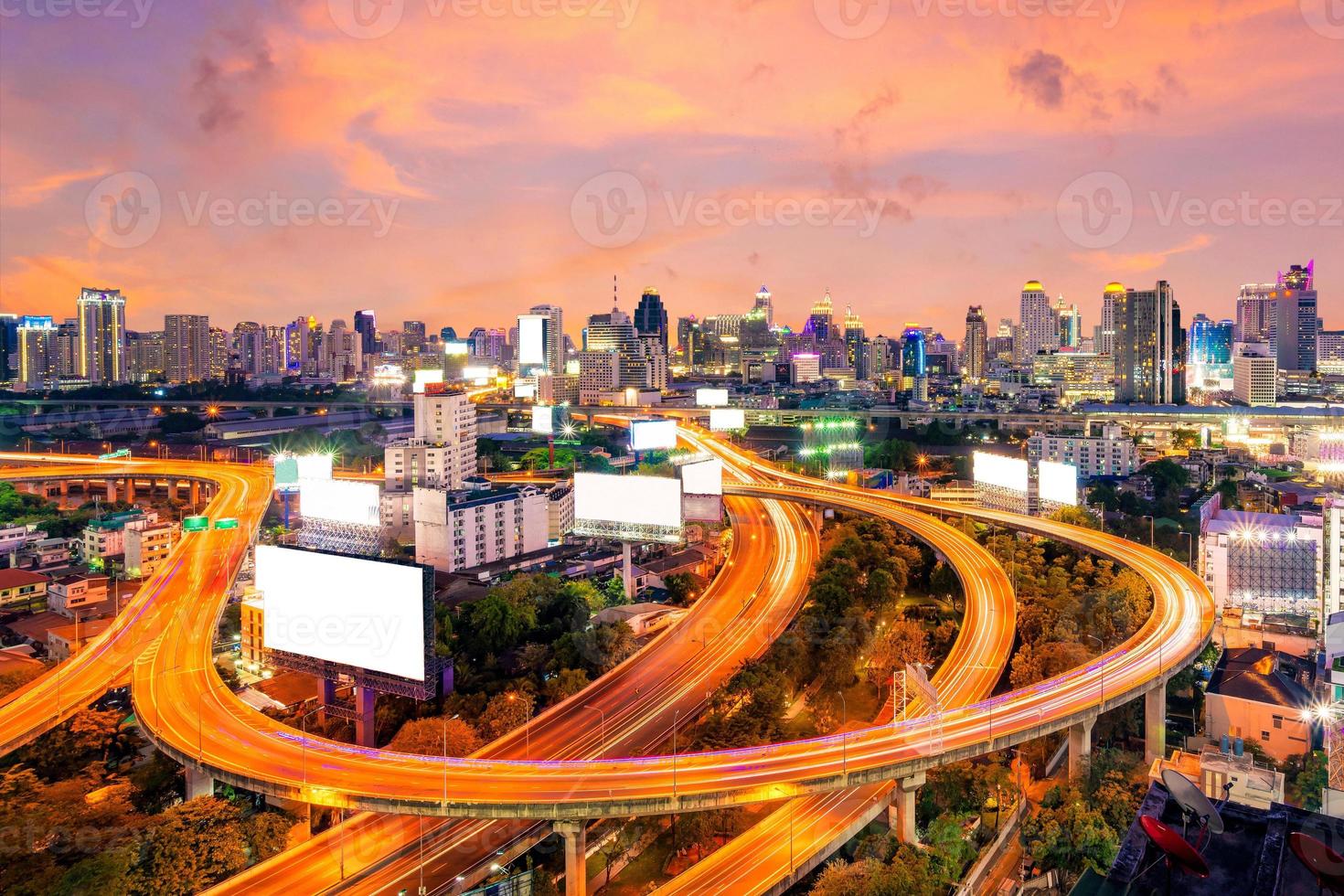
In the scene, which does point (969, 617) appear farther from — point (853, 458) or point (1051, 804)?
point (853, 458)

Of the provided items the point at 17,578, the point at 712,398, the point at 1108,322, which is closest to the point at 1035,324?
the point at 1108,322

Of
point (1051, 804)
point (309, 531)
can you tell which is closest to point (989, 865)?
point (1051, 804)

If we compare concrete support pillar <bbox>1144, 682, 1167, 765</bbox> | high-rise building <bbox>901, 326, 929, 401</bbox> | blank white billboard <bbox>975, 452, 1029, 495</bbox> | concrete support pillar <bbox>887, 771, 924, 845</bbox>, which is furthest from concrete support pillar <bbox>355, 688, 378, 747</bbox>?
high-rise building <bbox>901, 326, 929, 401</bbox>

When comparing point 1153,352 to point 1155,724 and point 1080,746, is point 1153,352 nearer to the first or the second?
point 1155,724

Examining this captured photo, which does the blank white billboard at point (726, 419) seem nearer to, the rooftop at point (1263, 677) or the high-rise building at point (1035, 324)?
the rooftop at point (1263, 677)

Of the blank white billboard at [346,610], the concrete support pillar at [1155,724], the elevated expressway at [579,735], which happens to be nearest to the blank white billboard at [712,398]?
the elevated expressway at [579,735]

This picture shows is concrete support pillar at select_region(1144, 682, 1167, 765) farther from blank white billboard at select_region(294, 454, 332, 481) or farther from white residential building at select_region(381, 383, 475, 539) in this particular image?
blank white billboard at select_region(294, 454, 332, 481)
